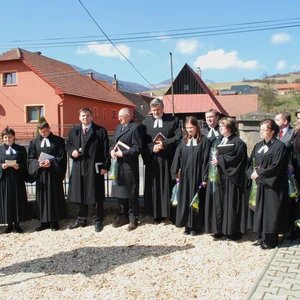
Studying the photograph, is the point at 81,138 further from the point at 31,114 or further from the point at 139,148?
the point at 31,114

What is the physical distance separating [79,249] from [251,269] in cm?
245

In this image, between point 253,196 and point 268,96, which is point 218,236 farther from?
point 268,96

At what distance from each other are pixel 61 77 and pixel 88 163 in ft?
85.1

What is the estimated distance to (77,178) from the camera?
6.12 m

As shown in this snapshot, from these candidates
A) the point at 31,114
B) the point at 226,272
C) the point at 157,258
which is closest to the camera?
the point at 226,272

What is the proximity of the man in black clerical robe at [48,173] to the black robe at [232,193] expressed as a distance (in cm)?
268

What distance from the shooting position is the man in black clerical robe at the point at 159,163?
607 cm

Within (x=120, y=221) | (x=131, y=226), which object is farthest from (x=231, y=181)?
(x=120, y=221)

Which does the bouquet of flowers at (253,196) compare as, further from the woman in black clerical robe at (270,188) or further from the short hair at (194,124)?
the short hair at (194,124)

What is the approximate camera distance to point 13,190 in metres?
6.20

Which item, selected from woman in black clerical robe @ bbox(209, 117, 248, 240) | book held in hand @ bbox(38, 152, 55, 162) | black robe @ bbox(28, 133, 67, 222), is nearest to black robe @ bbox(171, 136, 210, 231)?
woman in black clerical robe @ bbox(209, 117, 248, 240)

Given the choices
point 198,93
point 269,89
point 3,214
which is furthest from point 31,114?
point 269,89

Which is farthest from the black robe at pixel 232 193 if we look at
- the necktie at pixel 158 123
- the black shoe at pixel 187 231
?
the necktie at pixel 158 123

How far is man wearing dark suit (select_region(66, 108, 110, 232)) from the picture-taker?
608 cm
